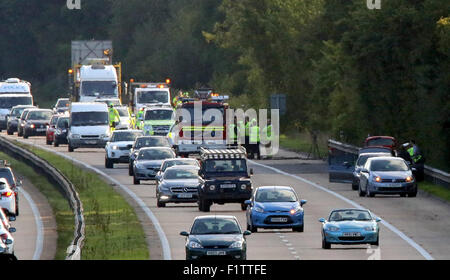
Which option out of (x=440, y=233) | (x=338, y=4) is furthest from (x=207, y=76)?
(x=440, y=233)

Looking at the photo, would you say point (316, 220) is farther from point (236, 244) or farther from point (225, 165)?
point (236, 244)

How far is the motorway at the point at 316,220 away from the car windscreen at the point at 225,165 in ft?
4.19

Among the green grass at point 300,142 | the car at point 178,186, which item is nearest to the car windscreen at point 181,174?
the car at point 178,186

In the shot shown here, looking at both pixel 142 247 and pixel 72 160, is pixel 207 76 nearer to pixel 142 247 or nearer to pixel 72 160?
pixel 72 160

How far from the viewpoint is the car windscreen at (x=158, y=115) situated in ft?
221

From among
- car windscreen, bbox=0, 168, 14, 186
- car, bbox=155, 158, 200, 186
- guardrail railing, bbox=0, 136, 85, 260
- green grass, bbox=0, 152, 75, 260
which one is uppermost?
car, bbox=155, 158, 200, 186

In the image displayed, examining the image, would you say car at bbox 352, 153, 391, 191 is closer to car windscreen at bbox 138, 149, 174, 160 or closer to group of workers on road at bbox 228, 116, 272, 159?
car windscreen at bbox 138, 149, 174, 160

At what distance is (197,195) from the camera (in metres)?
43.2

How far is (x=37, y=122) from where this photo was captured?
8444 centimetres

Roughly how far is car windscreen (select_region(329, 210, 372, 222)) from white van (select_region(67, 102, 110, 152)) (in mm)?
36484

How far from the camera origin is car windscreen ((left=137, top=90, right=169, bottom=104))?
251 ft

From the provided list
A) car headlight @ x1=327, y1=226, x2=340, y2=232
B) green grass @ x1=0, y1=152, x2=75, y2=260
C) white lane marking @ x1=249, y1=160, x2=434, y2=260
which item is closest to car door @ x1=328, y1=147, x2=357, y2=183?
white lane marking @ x1=249, y1=160, x2=434, y2=260

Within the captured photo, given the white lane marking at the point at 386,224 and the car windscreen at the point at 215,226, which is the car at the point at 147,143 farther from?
the car windscreen at the point at 215,226
